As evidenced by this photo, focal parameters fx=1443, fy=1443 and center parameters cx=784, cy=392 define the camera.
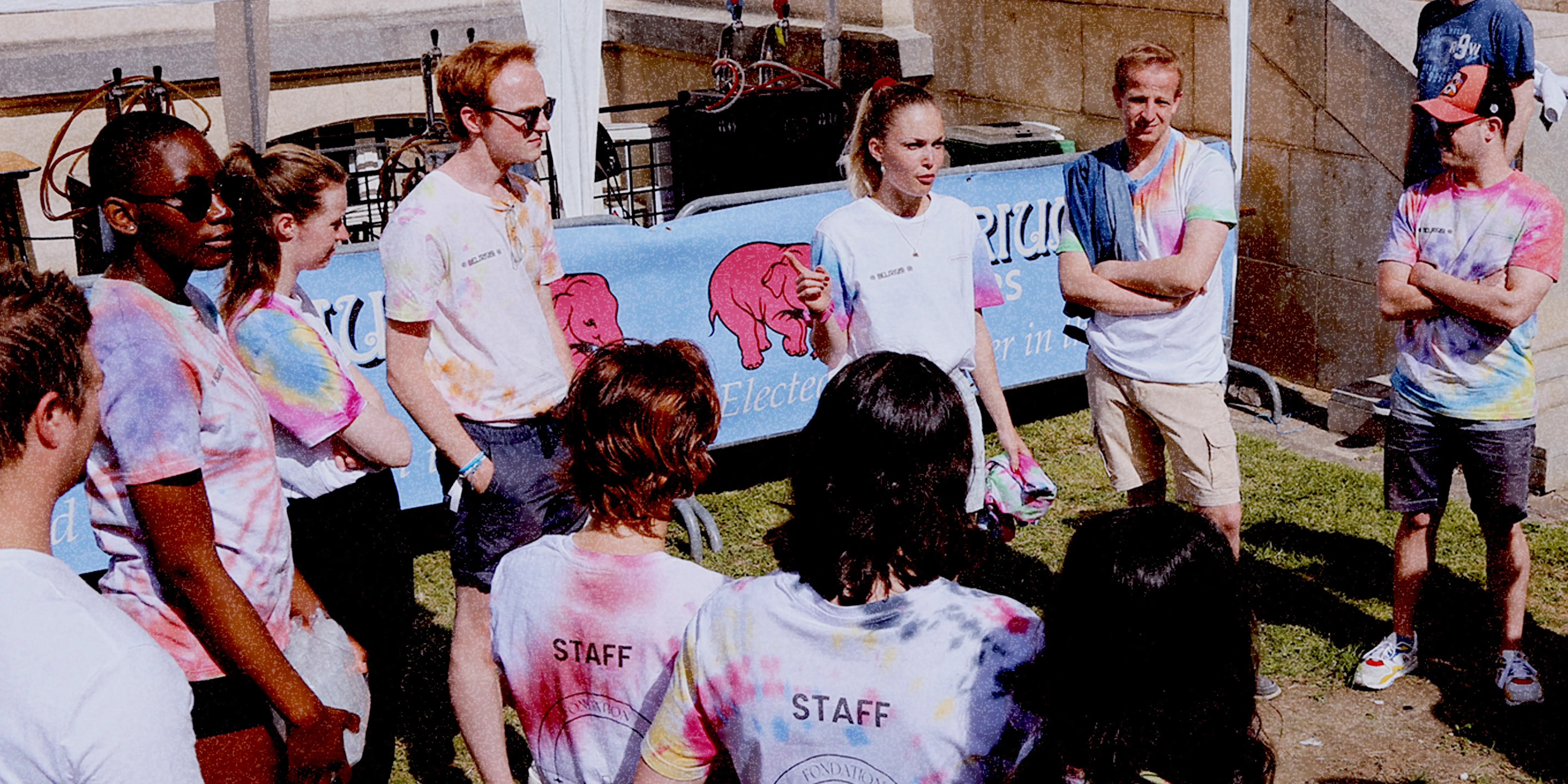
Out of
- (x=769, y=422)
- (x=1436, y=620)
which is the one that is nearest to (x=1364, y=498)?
(x=1436, y=620)

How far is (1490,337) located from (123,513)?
13.2ft

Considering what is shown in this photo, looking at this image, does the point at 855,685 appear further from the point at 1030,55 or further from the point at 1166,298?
the point at 1030,55

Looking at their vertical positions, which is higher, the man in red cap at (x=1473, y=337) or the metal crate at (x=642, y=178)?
the metal crate at (x=642, y=178)

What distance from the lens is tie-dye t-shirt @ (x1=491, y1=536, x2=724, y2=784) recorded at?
8.36 feet

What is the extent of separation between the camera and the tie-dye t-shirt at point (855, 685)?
2.18 meters

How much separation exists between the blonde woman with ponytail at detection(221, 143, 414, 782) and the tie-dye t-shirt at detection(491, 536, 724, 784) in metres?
0.76

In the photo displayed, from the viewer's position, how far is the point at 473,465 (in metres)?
3.75

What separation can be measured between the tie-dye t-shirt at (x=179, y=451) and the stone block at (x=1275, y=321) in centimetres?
674

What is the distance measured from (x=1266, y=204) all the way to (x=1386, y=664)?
4.58m

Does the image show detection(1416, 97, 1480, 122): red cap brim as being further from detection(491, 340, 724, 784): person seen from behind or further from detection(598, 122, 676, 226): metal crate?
detection(598, 122, 676, 226): metal crate

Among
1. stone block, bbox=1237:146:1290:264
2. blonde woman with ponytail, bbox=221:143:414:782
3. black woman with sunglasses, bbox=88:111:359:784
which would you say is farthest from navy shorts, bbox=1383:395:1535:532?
stone block, bbox=1237:146:1290:264

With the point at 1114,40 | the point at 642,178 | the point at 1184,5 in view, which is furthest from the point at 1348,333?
the point at 642,178

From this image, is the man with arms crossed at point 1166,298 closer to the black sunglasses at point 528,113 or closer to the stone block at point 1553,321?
the black sunglasses at point 528,113

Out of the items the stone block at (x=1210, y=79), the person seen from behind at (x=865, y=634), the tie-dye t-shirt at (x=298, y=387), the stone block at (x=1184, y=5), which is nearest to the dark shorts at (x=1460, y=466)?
the person seen from behind at (x=865, y=634)
